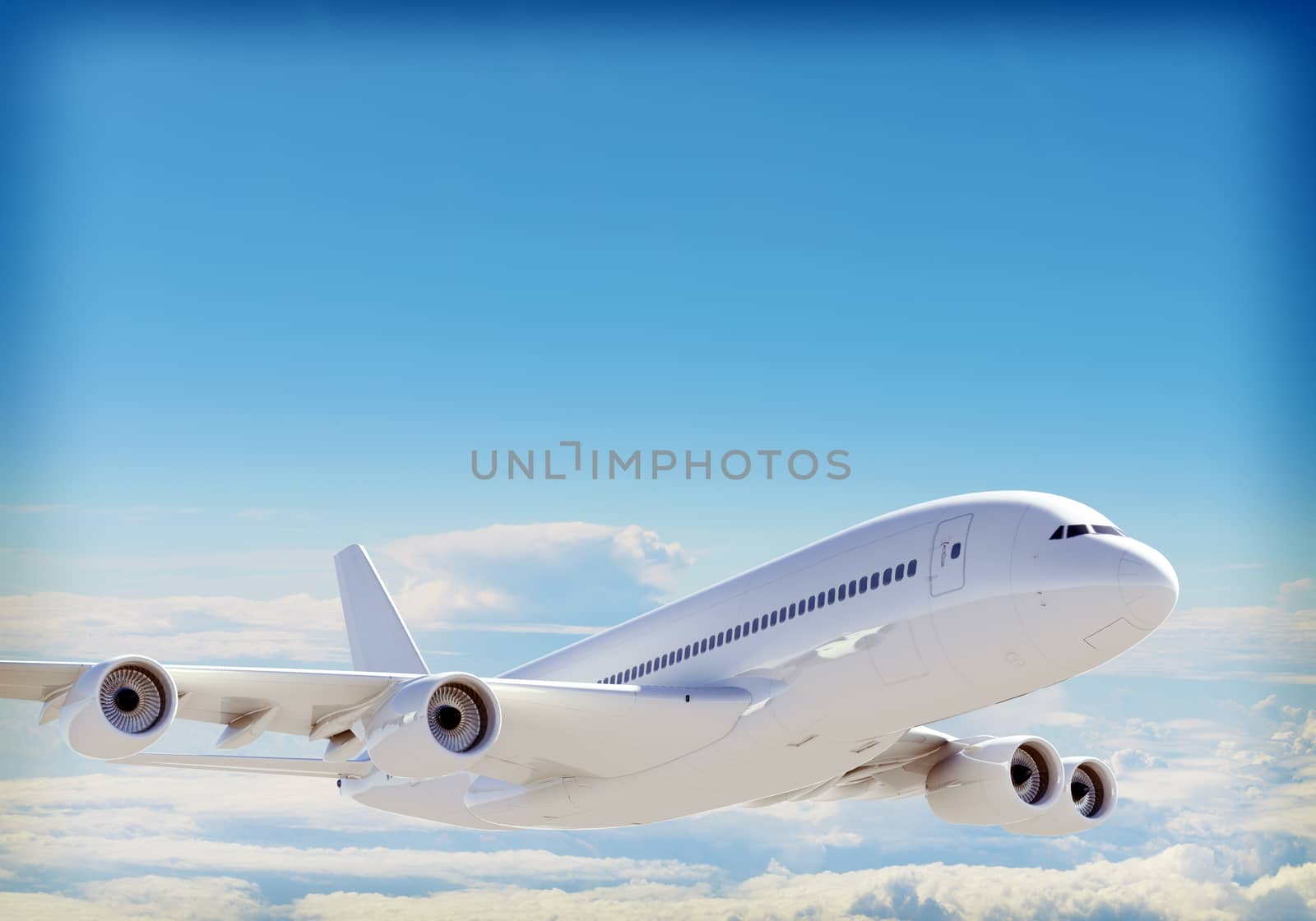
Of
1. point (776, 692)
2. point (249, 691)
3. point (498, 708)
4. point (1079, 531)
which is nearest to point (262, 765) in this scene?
point (249, 691)

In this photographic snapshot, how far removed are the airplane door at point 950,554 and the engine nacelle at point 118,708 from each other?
1469 centimetres

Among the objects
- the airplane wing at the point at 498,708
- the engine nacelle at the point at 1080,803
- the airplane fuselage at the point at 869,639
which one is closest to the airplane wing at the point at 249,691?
the airplane wing at the point at 498,708

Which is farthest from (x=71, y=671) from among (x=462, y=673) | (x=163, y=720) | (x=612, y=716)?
(x=612, y=716)

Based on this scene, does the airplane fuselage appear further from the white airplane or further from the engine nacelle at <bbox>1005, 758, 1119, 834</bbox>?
the engine nacelle at <bbox>1005, 758, 1119, 834</bbox>

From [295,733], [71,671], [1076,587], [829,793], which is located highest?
[1076,587]

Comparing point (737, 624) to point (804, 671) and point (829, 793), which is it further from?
point (829, 793)

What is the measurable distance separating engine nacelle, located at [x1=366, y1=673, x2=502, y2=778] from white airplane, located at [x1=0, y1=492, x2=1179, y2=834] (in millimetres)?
41

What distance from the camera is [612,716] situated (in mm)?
29328

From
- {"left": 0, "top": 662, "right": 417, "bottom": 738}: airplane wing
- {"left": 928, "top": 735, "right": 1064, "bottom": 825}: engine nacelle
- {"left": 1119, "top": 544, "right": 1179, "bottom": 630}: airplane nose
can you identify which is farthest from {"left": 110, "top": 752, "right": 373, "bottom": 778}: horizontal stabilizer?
{"left": 1119, "top": 544, "right": 1179, "bottom": 630}: airplane nose

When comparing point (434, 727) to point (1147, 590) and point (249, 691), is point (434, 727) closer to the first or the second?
point (249, 691)

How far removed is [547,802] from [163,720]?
383 inches

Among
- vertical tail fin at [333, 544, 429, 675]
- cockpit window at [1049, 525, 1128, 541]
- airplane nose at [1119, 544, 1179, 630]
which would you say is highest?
cockpit window at [1049, 525, 1128, 541]

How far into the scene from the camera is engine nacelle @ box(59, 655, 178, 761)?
25953 millimetres

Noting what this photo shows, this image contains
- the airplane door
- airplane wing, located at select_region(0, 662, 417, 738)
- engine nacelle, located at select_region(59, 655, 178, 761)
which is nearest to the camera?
the airplane door
